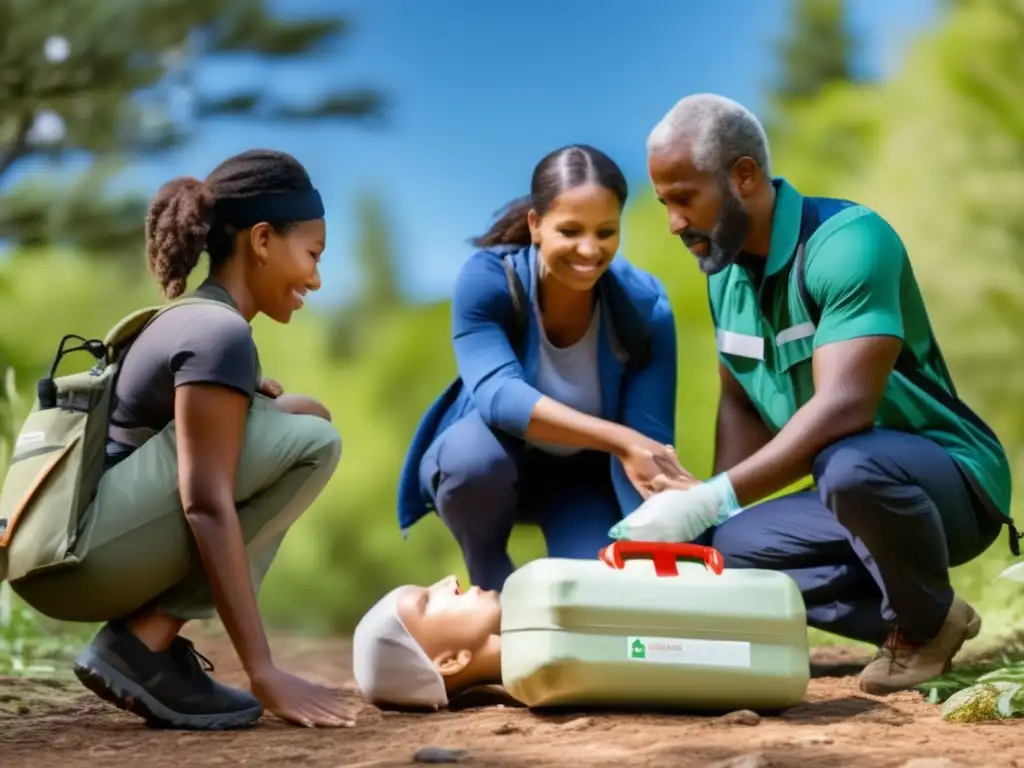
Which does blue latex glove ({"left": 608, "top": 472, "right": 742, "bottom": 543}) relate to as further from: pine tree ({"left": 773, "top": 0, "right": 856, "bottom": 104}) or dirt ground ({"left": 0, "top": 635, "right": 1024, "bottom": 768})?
pine tree ({"left": 773, "top": 0, "right": 856, "bottom": 104})

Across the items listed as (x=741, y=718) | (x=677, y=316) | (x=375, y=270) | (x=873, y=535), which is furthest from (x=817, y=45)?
(x=741, y=718)

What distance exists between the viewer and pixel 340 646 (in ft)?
17.2

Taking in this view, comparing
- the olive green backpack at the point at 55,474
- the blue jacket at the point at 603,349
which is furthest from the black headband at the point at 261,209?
the blue jacket at the point at 603,349

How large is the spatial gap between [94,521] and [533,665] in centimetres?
82

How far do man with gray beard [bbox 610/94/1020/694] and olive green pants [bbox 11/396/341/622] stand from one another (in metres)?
0.71

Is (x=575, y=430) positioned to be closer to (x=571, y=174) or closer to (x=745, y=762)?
(x=571, y=174)

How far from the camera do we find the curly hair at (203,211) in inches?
103

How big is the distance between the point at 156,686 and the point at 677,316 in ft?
21.9

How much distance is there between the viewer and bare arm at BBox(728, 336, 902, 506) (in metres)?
2.80

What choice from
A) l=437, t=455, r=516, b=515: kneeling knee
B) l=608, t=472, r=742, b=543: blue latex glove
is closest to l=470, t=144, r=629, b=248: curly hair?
l=437, t=455, r=516, b=515: kneeling knee

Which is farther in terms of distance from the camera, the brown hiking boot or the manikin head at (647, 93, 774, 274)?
the manikin head at (647, 93, 774, 274)

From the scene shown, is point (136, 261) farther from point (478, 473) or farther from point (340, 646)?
point (478, 473)

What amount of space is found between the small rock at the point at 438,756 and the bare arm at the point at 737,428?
1.41 meters

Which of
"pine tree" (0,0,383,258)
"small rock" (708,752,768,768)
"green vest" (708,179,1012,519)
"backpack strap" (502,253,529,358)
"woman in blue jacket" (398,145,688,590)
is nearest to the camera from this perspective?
"small rock" (708,752,768,768)
